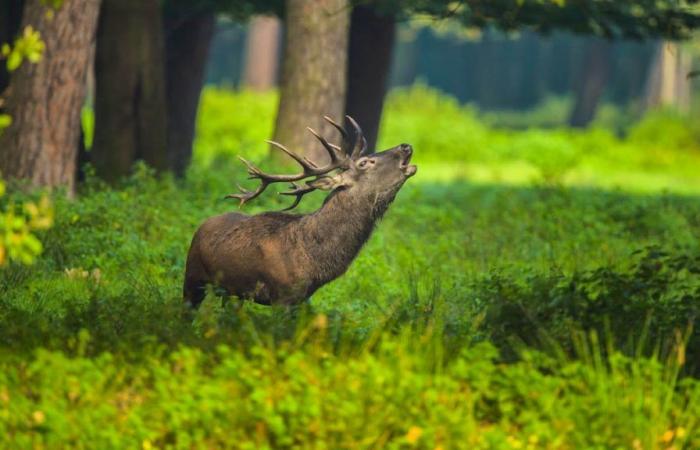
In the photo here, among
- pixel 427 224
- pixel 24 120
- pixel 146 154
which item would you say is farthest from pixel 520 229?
pixel 24 120

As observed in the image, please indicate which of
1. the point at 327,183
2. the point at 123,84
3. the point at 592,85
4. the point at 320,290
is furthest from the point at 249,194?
the point at 592,85

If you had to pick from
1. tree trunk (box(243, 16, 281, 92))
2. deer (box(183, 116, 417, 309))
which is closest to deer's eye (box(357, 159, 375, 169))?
deer (box(183, 116, 417, 309))

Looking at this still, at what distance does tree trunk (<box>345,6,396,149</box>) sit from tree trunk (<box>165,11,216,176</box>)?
2072mm

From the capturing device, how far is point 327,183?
10.5 meters

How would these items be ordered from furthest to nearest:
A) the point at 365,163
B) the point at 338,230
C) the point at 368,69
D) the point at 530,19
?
the point at 368,69
the point at 530,19
the point at 365,163
the point at 338,230

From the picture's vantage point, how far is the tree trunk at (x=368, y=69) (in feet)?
70.5

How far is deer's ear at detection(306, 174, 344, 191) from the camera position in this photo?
10453mm

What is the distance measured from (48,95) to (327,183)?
19.1ft

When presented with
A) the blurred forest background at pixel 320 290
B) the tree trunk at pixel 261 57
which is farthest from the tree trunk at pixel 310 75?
the tree trunk at pixel 261 57

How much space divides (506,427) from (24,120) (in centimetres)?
886

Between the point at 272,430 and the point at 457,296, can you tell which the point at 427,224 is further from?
the point at 272,430

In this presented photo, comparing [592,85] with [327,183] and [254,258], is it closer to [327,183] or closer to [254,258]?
[327,183]

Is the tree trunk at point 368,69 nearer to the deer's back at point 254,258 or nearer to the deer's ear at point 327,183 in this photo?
the deer's ear at point 327,183

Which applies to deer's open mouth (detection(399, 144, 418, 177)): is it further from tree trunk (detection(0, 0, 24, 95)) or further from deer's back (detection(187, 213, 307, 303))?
tree trunk (detection(0, 0, 24, 95))
